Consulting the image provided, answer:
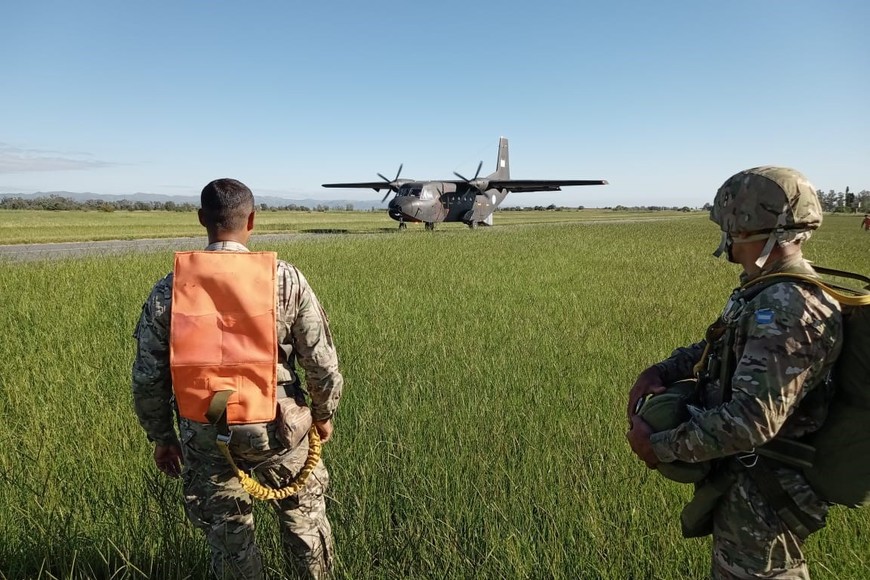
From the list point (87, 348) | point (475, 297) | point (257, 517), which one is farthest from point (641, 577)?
point (475, 297)

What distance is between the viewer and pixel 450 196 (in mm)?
30672

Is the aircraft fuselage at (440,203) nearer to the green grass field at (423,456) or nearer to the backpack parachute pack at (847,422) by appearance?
the green grass field at (423,456)

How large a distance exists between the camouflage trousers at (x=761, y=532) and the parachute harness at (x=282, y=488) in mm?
1560

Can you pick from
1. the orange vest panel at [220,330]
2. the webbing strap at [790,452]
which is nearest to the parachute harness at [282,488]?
the orange vest panel at [220,330]

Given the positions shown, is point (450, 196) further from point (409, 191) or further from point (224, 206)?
point (224, 206)

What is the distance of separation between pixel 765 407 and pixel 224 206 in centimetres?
201

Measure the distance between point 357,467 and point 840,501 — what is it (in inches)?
92.0

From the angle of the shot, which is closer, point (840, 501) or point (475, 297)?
point (840, 501)

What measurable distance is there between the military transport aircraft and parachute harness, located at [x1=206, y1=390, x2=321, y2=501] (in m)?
25.6

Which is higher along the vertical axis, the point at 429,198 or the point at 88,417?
the point at 429,198

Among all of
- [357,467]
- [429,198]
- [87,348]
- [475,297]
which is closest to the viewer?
[357,467]

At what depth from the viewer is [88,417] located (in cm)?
403

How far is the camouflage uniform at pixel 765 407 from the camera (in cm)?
151

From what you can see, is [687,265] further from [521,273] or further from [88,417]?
[88,417]
